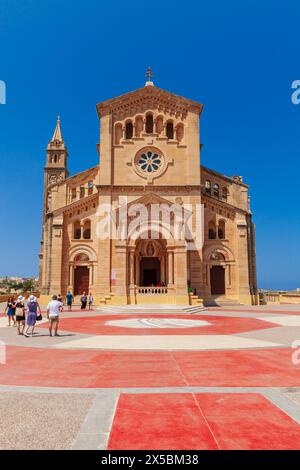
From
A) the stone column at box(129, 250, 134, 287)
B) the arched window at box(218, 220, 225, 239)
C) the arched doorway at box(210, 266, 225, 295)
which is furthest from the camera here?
the arched window at box(218, 220, 225, 239)

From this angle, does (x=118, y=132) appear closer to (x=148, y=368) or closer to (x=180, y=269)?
(x=180, y=269)

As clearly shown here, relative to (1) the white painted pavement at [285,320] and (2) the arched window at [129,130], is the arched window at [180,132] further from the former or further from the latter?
(1) the white painted pavement at [285,320]

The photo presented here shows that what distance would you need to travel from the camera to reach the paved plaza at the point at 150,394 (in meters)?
4.87

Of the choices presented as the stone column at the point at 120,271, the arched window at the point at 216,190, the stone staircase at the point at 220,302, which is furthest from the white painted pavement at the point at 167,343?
the arched window at the point at 216,190

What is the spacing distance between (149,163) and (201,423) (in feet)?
125

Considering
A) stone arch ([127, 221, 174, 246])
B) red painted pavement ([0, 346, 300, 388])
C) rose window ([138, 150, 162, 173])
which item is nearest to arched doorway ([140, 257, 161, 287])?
stone arch ([127, 221, 174, 246])

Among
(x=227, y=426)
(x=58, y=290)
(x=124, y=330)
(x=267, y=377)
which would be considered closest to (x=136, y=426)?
(x=227, y=426)

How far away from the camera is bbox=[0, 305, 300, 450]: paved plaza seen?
16.0 ft

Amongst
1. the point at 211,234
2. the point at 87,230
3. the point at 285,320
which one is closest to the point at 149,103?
the point at 87,230

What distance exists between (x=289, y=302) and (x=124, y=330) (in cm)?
3232

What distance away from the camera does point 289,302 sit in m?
43.0

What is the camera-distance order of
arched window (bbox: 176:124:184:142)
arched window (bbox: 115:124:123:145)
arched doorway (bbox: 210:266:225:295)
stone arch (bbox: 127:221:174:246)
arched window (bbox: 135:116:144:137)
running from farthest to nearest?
arched window (bbox: 176:124:184:142) < arched window (bbox: 135:116:144:137) < arched window (bbox: 115:124:123:145) < arched doorway (bbox: 210:266:225:295) < stone arch (bbox: 127:221:174:246)

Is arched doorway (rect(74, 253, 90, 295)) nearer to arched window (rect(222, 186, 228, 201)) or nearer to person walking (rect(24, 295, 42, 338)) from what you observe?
arched window (rect(222, 186, 228, 201))

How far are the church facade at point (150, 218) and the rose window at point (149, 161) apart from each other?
0.12 meters
